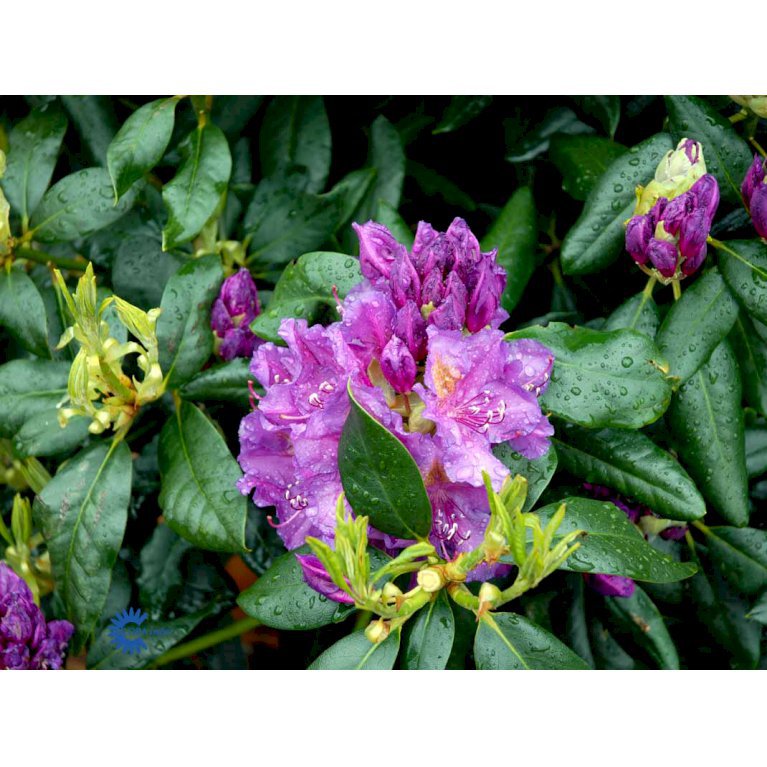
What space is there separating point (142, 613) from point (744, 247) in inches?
43.6

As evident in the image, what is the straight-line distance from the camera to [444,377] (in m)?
0.94

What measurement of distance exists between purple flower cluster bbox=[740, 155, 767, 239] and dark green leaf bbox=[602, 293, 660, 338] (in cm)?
17

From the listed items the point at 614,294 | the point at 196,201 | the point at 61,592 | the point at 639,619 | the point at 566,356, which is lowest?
the point at 639,619

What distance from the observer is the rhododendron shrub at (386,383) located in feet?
3.15

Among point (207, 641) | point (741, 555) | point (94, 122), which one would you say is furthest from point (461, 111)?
point (207, 641)

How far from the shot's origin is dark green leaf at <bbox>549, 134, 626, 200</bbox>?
1.41 m

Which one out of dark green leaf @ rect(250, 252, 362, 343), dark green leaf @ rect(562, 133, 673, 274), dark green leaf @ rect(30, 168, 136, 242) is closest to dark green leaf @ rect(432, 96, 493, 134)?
dark green leaf @ rect(562, 133, 673, 274)

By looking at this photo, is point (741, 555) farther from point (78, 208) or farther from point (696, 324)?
point (78, 208)

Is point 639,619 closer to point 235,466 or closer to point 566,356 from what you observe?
point 566,356

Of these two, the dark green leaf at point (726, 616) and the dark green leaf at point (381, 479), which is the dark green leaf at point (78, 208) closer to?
the dark green leaf at point (381, 479)

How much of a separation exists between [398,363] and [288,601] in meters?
0.36

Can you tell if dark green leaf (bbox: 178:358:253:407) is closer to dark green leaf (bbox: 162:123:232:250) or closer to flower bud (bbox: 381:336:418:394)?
dark green leaf (bbox: 162:123:232:250)

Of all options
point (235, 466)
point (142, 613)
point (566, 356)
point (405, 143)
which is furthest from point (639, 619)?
point (405, 143)

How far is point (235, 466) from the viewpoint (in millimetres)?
1205
